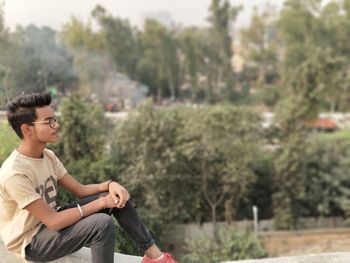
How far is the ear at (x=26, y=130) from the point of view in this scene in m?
1.79

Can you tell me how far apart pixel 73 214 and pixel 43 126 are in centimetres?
36

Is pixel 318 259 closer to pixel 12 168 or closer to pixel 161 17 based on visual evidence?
pixel 12 168

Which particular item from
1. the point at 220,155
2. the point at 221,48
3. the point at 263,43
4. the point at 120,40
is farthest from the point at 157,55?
the point at 220,155

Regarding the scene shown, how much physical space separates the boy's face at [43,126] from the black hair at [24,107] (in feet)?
0.06

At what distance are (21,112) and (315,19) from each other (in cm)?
2293

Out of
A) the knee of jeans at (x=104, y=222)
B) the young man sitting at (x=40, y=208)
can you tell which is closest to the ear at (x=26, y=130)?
the young man sitting at (x=40, y=208)

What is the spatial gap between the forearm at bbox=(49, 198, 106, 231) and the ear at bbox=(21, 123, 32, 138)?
1.07 ft

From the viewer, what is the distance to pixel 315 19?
74.7 feet

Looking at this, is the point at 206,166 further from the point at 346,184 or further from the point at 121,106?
the point at 121,106

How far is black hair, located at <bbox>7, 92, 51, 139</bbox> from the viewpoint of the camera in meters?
1.77

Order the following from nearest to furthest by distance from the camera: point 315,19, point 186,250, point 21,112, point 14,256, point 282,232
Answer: point 21,112 < point 14,256 < point 186,250 < point 282,232 < point 315,19

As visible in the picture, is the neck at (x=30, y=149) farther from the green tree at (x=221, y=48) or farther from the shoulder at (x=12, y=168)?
the green tree at (x=221, y=48)

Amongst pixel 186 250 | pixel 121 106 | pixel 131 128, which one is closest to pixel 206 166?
pixel 131 128

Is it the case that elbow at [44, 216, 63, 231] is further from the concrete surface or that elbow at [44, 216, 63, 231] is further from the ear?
the ear
